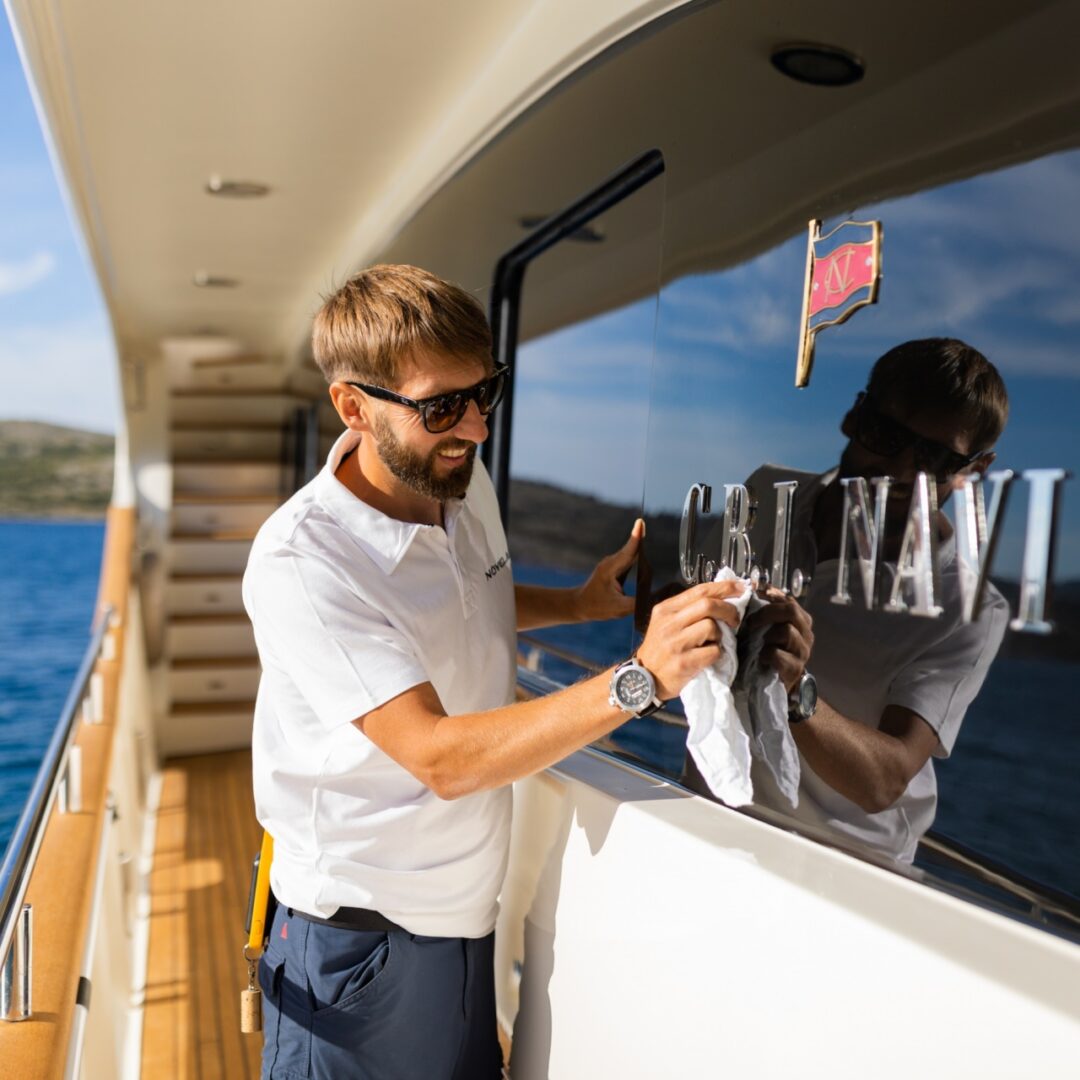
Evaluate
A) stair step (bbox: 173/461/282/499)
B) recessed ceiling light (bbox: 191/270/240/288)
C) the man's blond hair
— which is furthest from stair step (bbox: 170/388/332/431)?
the man's blond hair

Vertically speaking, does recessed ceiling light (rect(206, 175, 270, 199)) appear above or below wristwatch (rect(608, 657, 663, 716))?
above

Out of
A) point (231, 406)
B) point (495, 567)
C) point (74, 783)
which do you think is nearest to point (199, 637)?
point (231, 406)

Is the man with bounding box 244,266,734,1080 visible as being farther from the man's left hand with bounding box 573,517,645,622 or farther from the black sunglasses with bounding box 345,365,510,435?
the man's left hand with bounding box 573,517,645,622

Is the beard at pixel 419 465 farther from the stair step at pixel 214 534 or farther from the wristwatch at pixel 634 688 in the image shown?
the stair step at pixel 214 534

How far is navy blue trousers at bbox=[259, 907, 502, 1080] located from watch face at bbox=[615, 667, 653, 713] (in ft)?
1.48

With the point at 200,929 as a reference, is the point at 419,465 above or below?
above

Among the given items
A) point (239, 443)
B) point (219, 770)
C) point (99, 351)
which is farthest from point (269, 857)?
point (99, 351)

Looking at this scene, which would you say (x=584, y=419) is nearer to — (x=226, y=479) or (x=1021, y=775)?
(x=1021, y=775)

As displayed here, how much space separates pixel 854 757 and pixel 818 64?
60 cm

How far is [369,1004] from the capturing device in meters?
1.23

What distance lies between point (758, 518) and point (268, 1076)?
857 millimetres

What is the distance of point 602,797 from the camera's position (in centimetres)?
121

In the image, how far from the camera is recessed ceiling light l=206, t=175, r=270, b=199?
2.94 metres

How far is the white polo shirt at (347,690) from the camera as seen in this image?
1.13 m
